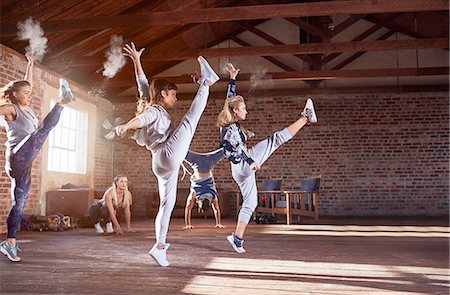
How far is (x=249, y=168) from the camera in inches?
134

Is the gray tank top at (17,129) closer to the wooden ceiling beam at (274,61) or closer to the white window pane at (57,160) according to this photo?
the white window pane at (57,160)

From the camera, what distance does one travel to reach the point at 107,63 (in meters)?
8.01

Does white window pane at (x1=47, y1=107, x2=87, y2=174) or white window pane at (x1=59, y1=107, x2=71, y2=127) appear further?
white window pane at (x1=59, y1=107, x2=71, y2=127)

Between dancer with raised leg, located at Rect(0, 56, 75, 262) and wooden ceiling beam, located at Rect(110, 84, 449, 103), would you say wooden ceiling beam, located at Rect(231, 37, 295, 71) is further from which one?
dancer with raised leg, located at Rect(0, 56, 75, 262)

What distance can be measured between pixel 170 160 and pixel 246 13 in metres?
3.73

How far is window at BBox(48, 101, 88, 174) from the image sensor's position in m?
7.61

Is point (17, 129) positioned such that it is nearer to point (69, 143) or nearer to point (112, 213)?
point (112, 213)

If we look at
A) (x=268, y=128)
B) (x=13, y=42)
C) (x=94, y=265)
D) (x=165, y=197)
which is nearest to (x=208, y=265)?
(x=165, y=197)

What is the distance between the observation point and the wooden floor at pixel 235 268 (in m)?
2.06

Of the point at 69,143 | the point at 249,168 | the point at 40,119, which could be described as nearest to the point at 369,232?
the point at 249,168

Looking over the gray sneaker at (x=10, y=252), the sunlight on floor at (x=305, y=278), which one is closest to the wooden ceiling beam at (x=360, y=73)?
the sunlight on floor at (x=305, y=278)

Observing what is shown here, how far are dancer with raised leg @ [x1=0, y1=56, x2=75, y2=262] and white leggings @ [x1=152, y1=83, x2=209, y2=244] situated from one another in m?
0.81

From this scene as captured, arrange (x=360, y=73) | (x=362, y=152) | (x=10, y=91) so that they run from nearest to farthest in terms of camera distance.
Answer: (x=10, y=91) < (x=360, y=73) < (x=362, y=152)

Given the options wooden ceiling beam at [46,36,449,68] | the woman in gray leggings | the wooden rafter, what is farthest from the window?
the wooden rafter
